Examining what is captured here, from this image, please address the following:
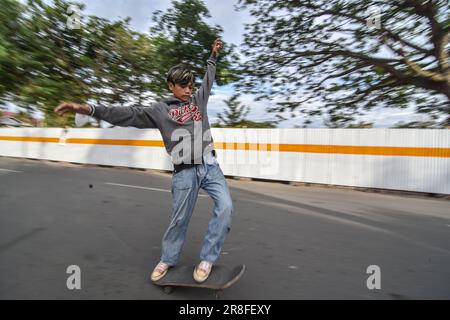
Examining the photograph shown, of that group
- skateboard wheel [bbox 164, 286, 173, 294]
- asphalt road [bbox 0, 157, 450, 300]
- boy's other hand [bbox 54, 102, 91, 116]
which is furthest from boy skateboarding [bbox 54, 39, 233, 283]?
asphalt road [bbox 0, 157, 450, 300]

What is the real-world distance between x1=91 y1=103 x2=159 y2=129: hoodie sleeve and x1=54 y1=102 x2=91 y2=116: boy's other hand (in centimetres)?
5

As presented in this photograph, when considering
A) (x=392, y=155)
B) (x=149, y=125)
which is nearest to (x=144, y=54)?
(x=149, y=125)

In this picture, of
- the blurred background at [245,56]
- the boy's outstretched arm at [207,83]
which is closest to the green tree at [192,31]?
the blurred background at [245,56]

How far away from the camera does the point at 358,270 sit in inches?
149

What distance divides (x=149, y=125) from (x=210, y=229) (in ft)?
3.32

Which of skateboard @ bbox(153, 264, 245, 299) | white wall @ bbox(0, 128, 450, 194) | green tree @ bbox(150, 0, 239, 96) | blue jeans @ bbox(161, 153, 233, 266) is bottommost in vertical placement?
skateboard @ bbox(153, 264, 245, 299)

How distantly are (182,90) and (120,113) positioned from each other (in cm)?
54

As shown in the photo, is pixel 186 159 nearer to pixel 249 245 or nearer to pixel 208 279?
pixel 208 279

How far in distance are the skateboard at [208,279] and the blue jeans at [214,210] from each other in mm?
121

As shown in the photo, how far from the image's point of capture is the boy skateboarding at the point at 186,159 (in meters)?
3.20

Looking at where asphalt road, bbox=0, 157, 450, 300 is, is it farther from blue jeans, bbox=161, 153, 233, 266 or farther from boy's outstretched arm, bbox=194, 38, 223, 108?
boy's outstretched arm, bbox=194, 38, 223, 108

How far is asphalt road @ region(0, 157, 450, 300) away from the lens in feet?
10.9
